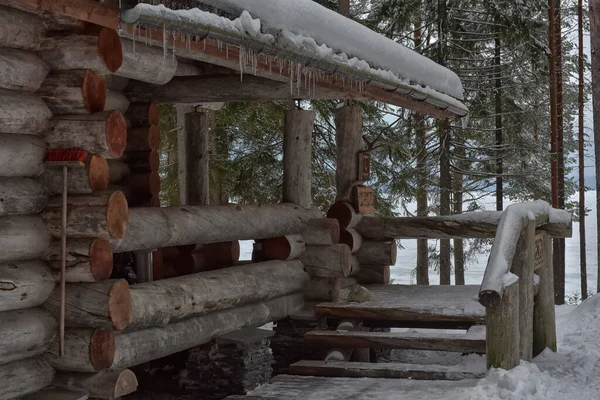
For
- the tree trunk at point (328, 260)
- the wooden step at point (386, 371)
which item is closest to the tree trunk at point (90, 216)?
the wooden step at point (386, 371)

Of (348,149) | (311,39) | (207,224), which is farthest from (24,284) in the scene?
(348,149)

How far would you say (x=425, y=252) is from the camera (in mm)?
19438

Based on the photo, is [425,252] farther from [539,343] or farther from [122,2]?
[122,2]

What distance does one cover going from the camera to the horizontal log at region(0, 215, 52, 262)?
499cm

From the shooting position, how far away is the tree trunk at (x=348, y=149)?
1020 cm

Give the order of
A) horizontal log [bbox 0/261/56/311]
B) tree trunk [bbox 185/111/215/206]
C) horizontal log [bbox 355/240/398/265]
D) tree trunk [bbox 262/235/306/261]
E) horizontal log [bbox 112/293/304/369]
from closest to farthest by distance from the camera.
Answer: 1. horizontal log [bbox 0/261/56/311]
2. horizontal log [bbox 112/293/304/369]
3. tree trunk [bbox 262/235/306/261]
4. horizontal log [bbox 355/240/398/265]
5. tree trunk [bbox 185/111/215/206]

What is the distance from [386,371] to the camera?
271 inches

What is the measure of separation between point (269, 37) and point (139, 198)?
3.63 meters

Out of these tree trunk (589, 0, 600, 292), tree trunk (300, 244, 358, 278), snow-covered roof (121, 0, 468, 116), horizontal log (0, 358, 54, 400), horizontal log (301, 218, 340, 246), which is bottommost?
horizontal log (0, 358, 54, 400)

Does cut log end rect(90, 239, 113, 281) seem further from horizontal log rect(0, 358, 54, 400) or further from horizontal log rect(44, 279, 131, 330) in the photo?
horizontal log rect(0, 358, 54, 400)

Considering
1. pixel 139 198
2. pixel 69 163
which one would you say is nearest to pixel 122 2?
pixel 69 163

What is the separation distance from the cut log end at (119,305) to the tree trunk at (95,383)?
44 cm

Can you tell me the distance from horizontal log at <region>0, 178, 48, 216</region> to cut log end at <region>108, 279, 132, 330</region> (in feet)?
2.60

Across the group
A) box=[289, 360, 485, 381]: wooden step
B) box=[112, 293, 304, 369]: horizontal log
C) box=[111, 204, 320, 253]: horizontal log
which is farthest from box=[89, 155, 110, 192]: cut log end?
box=[289, 360, 485, 381]: wooden step
